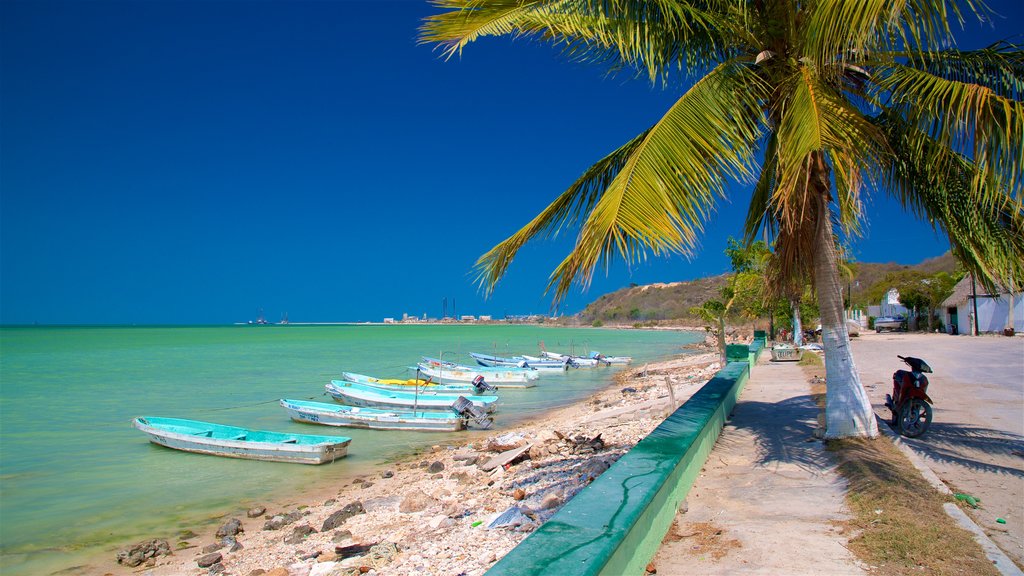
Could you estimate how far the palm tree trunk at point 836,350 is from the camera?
6.61m

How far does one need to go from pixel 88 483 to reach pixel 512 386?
17709mm

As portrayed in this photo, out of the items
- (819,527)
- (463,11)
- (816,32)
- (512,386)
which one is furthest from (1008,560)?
(512,386)

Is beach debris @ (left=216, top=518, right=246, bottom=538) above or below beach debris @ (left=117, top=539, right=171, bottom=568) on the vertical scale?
above

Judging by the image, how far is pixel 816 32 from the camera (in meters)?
4.79

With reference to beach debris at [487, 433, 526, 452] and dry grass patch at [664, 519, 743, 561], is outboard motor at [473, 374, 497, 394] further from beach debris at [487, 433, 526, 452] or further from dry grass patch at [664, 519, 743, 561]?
dry grass patch at [664, 519, 743, 561]

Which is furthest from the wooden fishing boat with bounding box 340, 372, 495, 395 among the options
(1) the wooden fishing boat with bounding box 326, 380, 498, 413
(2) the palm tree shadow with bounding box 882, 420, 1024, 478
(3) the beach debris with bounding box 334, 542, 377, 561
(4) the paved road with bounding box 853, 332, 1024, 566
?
(2) the palm tree shadow with bounding box 882, 420, 1024, 478

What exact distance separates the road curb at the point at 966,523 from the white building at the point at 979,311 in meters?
34.5

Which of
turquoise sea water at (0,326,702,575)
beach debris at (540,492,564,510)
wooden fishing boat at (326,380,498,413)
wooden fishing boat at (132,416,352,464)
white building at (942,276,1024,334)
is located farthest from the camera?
white building at (942,276,1024,334)

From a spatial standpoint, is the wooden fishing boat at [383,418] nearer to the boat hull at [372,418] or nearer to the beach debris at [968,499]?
the boat hull at [372,418]

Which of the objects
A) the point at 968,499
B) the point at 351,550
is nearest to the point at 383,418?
the point at 351,550

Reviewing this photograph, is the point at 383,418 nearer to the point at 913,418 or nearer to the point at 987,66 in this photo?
the point at 913,418

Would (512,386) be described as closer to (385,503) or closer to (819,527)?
(385,503)

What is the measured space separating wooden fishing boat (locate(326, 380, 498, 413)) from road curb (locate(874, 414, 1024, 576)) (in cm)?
1283

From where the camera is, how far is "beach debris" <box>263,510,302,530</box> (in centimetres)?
902
